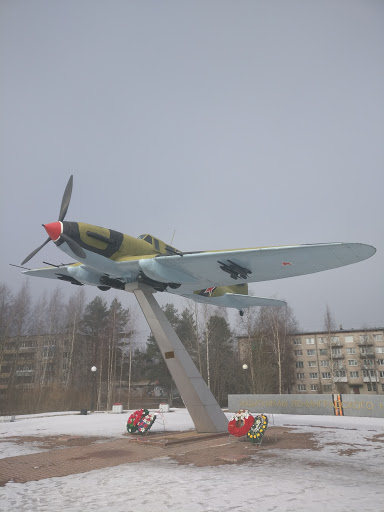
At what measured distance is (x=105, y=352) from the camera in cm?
4938

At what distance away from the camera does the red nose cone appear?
12.0 metres

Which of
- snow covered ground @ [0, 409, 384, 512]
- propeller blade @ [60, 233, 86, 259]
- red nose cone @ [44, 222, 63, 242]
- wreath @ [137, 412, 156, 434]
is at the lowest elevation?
snow covered ground @ [0, 409, 384, 512]

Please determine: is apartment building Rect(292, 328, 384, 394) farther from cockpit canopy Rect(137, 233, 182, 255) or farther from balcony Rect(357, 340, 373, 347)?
cockpit canopy Rect(137, 233, 182, 255)

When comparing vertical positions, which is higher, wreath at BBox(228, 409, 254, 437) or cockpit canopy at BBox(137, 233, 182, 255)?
cockpit canopy at BBox(137, 233, 182, 255)

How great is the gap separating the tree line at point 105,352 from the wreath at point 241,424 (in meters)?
23.2

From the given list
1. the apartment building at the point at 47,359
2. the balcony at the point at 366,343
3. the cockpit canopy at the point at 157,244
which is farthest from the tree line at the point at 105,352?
the cockpit canopy at the point at 157,244

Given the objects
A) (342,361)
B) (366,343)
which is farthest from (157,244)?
(342,361)

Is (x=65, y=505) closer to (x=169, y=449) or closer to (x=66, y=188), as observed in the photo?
(x=169, y=449)

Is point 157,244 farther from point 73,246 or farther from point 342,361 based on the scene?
point 342,361

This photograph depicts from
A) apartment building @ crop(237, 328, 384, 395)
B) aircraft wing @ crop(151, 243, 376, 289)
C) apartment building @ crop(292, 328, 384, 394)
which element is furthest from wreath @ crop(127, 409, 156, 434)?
apartment building @ crop(292, 328, 384, 394)

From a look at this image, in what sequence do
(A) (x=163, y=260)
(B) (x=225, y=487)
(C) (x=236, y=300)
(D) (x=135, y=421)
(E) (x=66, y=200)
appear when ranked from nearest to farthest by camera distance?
(B) (x=225, y=487)
(E) (x=66, y=200)
(A) (x=163, y=260)
(D) (x=135, y=421)
(C) (x=236, y=300)

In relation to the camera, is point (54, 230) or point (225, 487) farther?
point (54, 230)

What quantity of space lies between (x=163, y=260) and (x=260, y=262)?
371cm

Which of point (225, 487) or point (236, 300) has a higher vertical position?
point (236, 300)
